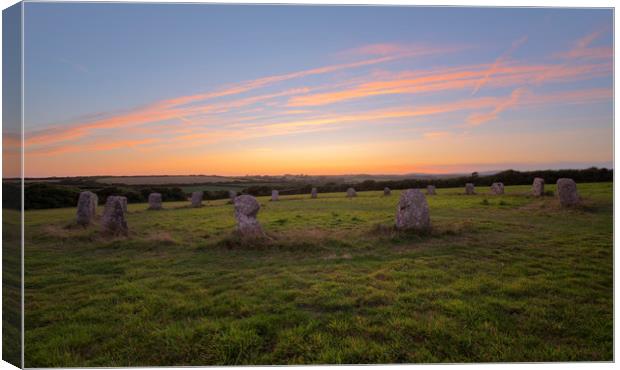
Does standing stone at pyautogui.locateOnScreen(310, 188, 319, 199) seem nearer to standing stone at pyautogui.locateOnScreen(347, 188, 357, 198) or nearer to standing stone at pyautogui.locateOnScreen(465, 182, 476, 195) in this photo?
standing stone at pyautogui.locateOnScreen(347, 188, 357, 198)

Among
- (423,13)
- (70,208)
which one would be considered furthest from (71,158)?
(423,13)

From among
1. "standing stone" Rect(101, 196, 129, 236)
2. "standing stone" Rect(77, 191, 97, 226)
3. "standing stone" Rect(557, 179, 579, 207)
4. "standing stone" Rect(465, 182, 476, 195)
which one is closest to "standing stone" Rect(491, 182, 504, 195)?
"standing stone" Rect(465, 182, 476, 195)

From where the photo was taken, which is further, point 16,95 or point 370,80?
point 370,80

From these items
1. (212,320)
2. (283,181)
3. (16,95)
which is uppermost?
(16,95)

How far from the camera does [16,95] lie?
637 centimetres

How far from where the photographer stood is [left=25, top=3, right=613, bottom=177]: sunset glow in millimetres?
7840

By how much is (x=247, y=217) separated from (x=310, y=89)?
3966 mm

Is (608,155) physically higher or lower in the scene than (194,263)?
higher

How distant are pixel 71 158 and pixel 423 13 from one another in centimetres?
841

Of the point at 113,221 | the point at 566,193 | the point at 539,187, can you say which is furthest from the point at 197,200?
the point at 566,193

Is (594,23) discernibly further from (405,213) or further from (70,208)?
(70,208)

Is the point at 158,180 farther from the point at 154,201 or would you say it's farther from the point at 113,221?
the point at 154,201

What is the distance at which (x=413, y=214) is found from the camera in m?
11.6

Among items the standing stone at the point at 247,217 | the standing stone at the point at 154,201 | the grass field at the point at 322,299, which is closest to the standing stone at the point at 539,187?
the grass field at the point at 322,299
